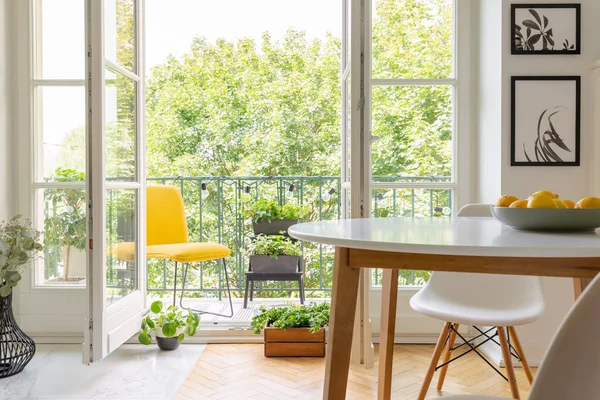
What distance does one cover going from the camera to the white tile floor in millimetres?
2193

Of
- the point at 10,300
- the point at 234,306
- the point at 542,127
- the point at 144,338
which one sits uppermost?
the point at 542,127

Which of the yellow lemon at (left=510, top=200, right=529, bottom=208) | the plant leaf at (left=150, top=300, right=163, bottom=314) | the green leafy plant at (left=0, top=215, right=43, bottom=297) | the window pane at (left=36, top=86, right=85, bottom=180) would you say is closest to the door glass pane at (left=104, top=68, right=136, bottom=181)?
the window pane at (left=36, top=86, right=85, bottom=180)

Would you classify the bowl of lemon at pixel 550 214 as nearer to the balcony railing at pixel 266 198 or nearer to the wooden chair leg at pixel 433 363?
the wooden chair leg at pixel 433 363

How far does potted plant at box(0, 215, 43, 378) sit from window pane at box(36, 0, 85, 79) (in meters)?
0.96

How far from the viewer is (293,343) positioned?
2.66m

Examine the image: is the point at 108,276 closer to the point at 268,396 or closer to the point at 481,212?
the point at 268,396

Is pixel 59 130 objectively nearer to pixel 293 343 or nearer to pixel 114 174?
pixel 114 174

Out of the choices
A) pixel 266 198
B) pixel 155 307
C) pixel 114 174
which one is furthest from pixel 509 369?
pixel 266 198

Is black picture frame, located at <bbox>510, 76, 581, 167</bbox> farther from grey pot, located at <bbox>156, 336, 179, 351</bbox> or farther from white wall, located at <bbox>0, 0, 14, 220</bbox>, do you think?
white wall, located at <bbox>0, 0, 14, 220</bbox>

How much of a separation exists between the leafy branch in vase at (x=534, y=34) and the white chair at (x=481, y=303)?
3.39 feet

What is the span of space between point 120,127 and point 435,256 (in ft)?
6.68

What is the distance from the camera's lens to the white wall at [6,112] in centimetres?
280

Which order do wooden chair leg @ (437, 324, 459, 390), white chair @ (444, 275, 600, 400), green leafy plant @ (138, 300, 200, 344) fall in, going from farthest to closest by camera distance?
green leafy plant @ (138, 300, 200, 344)
wooden chair leg @ (437, 324, 459, 390)
white chair @ (444, 275, 600, 400)

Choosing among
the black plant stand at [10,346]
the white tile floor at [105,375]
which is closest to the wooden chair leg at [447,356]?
the white tile floor at [105,375]
